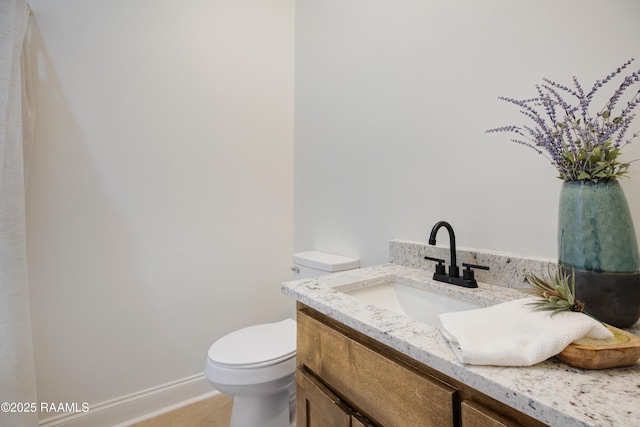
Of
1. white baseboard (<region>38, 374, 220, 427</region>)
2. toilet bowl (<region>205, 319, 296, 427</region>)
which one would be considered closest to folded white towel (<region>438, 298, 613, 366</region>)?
toilet bowl (<region>205, 319, 296, 427</region>)

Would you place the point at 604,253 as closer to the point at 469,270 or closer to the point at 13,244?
the point at 469,270

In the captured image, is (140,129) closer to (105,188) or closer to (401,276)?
(105,188)

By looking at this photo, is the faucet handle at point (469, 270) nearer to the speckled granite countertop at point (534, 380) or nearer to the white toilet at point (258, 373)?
the speckled granite countertop at point (534, 380)

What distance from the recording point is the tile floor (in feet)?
4.77

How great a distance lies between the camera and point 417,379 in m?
0.55

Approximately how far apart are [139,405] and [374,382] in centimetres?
149

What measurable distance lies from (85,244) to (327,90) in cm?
151

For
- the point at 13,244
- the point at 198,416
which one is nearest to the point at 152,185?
the point at 13,244

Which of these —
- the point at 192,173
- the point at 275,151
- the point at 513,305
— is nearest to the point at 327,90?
the point at 275,151

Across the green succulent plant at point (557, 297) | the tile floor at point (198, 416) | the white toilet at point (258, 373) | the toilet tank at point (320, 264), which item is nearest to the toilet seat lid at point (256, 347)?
the white toilet at point (258, 373)

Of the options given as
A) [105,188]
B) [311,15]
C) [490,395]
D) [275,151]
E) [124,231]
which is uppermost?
[311,15]

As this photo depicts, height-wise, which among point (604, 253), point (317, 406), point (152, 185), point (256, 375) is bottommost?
point (256, 375)

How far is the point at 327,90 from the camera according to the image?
170 cm

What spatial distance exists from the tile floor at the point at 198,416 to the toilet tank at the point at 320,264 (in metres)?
0.83
